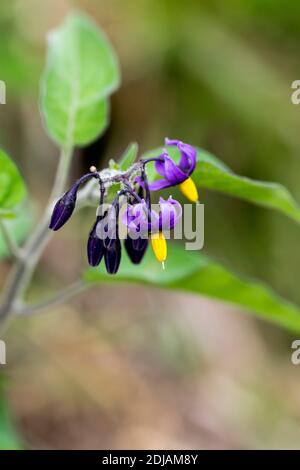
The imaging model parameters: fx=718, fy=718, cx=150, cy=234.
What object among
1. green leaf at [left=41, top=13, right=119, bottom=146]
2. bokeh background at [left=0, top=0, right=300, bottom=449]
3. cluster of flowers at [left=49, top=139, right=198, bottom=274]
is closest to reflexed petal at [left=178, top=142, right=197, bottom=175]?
cluster of flowers at [left=49, top=139, right=198, bottom=274]

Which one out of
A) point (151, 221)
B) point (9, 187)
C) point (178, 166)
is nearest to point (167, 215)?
point (151, 221)

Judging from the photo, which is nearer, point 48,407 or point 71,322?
point 48,407

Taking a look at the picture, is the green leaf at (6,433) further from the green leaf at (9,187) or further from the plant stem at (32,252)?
the green leaf at (9,187)

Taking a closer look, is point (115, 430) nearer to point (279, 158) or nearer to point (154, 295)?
point (154, 295)

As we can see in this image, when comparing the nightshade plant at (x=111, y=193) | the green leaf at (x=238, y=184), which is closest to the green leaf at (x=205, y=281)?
the nightshade plant at (x=111, y=193)

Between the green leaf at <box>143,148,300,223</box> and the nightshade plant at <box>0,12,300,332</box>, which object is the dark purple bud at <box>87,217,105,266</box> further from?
the green leaf at <box>143,148,300,223</box>

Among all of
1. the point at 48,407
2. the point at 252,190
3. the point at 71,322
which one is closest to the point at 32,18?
the point at 71,322
